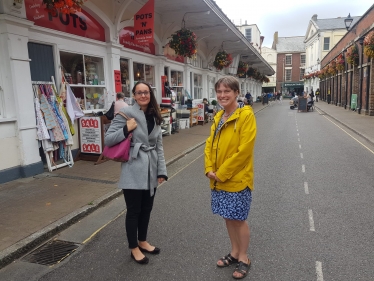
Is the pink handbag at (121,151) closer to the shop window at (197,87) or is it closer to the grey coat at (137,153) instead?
the grey coat at (137,153)

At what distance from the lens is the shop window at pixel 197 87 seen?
722 inches

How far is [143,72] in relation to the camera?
11961mm

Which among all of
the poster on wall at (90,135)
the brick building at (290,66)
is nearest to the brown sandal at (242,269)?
the poster on wall at (90,135)

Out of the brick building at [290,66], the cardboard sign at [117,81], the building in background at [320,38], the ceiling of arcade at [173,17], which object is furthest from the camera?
the brick building at [290,66]

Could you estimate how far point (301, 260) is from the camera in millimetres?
3252

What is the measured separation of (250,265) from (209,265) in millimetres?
425

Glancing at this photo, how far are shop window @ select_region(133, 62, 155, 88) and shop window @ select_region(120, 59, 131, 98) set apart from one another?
2.03 feet

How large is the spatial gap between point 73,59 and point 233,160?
6.75 meters

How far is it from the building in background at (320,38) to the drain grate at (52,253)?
46.5 meters

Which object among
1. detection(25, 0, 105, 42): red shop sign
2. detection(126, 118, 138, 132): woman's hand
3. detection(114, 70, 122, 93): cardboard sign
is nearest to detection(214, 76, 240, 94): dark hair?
detection(126, 118, 138, 132): woman's hand

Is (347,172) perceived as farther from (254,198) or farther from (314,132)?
(314,132)

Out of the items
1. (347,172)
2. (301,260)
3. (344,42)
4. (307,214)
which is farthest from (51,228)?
(344,42)

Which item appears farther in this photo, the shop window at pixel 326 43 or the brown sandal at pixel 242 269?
the shop window at pixel 326 43

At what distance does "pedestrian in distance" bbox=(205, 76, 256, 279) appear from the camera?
2.75 metres
